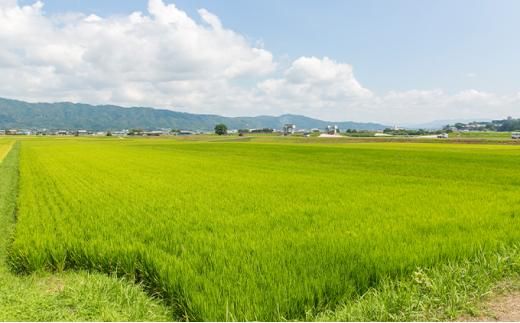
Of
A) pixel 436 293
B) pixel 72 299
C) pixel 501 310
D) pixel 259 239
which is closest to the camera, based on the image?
pixel 501 310

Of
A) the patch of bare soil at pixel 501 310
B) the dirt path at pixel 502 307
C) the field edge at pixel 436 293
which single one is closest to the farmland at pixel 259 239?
the field edge at pixel 436 293

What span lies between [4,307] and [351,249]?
221 inches

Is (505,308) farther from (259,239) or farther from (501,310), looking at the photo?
(259,239)

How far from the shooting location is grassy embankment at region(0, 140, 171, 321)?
17.5 ft

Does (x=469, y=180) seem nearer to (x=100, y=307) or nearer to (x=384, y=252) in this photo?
(x=384, y=252)

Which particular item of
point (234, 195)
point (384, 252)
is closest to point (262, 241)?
point (384, 252)

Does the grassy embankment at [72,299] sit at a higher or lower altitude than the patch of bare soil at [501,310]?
lower

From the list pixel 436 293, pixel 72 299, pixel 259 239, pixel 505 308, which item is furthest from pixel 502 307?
pixel 72 299

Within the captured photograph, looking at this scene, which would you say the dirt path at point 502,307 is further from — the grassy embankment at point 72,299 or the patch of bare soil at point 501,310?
the grassy embankment at point 72,299

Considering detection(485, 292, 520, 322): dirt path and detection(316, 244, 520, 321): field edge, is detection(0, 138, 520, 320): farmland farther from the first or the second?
detection(485, 292, 520, 322): dirt path

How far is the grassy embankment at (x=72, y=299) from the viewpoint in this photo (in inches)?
210

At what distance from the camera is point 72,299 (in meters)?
5.84

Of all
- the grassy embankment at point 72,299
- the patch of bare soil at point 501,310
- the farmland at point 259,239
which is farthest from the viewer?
the farmland at point 259,239

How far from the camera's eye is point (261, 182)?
19422mm
